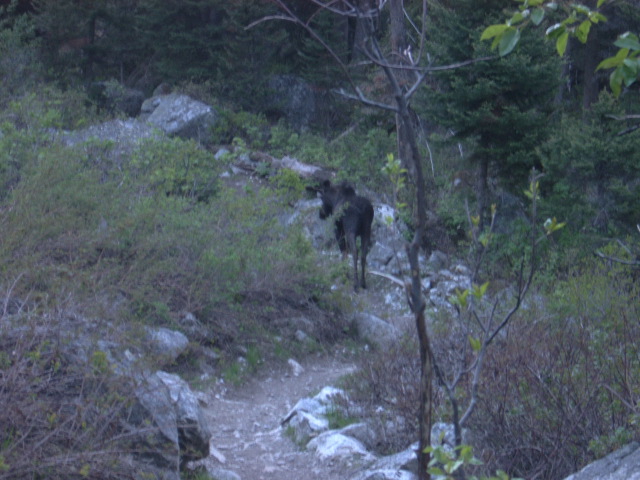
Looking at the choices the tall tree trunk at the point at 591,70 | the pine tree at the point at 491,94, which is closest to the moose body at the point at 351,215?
the pine tree at the point at 491,94

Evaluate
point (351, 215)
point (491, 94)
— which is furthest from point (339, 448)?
point (491, 94)

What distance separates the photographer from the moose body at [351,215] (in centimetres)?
1270

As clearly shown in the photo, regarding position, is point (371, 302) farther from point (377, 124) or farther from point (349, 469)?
point (377, 124)

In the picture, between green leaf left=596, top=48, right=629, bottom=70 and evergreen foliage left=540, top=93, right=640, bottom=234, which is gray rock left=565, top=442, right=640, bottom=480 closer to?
green leaf left=596, top=48, right=629, bottom=70

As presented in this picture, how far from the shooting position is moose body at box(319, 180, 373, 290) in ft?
41.7

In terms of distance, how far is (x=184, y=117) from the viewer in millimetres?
19859

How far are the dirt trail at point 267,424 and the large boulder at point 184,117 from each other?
1117cm

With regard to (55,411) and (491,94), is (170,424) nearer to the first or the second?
(55,411)

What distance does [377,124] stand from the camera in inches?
816

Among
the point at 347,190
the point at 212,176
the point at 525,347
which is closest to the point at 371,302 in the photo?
the point at 347,190

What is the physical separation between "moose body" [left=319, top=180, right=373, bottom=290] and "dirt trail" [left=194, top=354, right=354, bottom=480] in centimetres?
317

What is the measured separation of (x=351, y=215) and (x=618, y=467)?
911 centimetres

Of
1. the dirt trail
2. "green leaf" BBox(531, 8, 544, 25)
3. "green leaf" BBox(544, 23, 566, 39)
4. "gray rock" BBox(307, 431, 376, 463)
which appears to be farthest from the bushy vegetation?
"green leaf" BBox(531, 8, 544, 25)

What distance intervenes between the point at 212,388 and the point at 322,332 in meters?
2.40
